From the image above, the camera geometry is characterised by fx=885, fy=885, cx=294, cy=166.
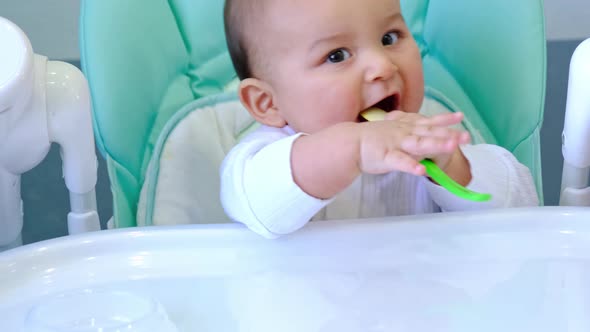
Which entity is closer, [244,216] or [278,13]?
[244,216]

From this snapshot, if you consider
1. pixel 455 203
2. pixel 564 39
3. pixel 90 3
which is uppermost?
pixel 90 3

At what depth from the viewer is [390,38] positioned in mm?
854

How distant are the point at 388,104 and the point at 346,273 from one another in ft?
0.72

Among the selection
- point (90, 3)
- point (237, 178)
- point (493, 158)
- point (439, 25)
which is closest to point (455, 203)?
point (493, 158)

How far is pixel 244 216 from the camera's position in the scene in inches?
28.7

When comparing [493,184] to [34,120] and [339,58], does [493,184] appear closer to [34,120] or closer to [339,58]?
[339,58]

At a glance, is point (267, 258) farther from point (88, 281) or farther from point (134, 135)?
point (134, 135)

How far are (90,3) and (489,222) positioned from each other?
18.6 inches

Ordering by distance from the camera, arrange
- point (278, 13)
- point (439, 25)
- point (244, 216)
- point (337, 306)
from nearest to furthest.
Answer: point (337, 306) < point (244, 216) < point (278, 13) < point (439, 25)

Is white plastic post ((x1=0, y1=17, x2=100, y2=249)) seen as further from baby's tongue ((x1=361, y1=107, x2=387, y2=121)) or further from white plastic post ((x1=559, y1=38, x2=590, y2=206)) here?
white plastic post ((x1=559, y1=38, x2=590, y2=206))

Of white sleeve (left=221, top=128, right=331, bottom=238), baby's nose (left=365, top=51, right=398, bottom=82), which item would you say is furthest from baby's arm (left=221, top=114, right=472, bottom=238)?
baby's nose (left=365, top=51, right=398, bottom=82)

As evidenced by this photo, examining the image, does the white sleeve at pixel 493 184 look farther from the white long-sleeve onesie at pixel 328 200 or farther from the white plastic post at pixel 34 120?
the white plastic post at pixel 34 120

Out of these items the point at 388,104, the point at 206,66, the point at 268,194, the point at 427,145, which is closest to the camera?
the point at 427,145

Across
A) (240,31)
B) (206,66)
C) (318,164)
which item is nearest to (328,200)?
(318,164)
